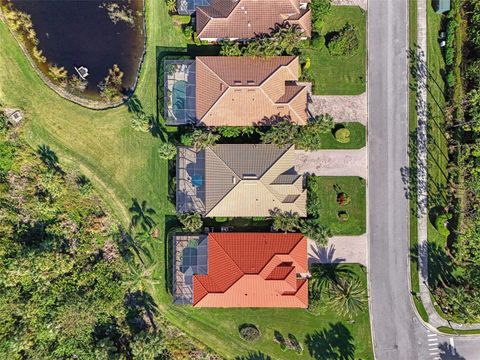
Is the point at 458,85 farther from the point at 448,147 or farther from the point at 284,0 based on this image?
the point at 284,0

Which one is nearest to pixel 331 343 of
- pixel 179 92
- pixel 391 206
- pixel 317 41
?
pixel 391 206

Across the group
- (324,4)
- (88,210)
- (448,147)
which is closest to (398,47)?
(324,4)

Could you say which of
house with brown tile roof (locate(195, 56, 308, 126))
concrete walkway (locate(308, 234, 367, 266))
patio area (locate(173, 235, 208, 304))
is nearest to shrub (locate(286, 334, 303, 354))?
concrete walkway (locate(308, 234, 367, 266))

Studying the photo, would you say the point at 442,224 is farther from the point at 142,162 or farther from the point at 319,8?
the point at 142,162

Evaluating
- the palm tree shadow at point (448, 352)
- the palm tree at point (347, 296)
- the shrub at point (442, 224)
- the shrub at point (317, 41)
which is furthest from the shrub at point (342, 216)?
the shrub at point (317, 41)

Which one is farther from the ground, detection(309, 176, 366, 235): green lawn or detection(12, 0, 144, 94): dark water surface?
detection(12, 0, 144, 94): dark water surface

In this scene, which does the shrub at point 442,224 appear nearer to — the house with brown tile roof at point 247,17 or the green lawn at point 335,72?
the green lawn at point 335,72

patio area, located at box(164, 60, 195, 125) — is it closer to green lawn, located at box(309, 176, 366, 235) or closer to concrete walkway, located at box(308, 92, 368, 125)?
concrete walkway, located at box(308, 92, 368, 125)

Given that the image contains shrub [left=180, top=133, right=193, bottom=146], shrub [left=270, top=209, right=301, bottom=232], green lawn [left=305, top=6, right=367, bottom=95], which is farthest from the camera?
green lawn [left=305, top=6, right=367, bottom=95]
